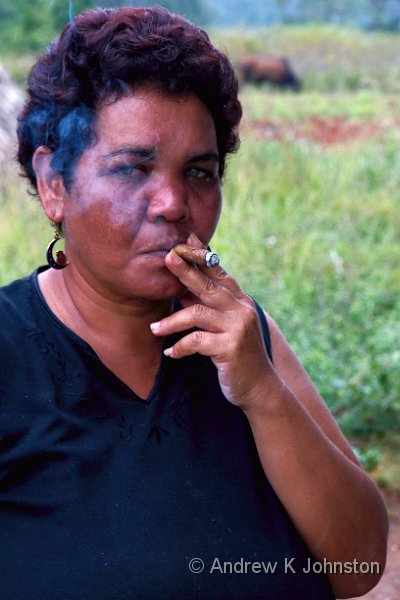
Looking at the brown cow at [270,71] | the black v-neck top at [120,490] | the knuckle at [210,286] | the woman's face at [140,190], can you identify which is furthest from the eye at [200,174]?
the brown cow at [270,71]

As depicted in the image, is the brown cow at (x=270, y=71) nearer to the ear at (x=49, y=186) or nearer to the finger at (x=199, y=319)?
the ear at (x=49, y=186)

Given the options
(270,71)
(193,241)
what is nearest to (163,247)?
(193,241)

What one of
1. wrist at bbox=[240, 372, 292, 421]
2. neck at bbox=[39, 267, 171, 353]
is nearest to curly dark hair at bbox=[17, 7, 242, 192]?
neck at bbox=[39, 267, 171, 353]

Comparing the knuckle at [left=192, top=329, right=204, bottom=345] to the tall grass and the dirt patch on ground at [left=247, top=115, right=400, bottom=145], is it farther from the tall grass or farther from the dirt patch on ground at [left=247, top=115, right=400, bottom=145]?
the dirt patch on ground at [left=247, top=115, right=400, bottom=145]

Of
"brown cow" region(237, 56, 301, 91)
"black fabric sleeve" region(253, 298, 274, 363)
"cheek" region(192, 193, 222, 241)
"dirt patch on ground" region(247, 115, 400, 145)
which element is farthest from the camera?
"brown cow" region(237, 56, 301, 91)

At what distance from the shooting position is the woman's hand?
62.4 inches

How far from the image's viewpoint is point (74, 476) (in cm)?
163

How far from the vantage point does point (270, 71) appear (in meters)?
9.11

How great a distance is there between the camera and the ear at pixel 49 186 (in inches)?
67.7

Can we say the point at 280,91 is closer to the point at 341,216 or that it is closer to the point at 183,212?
the point at 341,216

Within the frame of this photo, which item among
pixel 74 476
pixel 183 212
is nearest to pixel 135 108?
pixel 183 212

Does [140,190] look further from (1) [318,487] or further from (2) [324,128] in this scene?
(2) [324,128]

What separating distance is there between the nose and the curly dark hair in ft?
0.50

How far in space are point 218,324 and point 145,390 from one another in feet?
0.86
